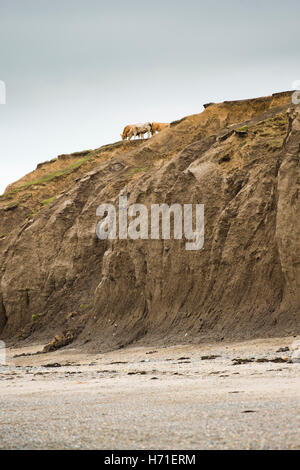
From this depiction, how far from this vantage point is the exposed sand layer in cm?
737

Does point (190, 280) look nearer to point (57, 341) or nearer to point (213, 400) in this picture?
point (57, 341)

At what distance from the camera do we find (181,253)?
28234 mm

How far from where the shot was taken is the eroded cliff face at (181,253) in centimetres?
2358

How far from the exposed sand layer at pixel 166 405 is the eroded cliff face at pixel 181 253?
4.37 meters

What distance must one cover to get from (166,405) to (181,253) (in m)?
18.2

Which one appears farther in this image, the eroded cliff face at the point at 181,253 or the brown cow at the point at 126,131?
the brown cow at the point at 126,131

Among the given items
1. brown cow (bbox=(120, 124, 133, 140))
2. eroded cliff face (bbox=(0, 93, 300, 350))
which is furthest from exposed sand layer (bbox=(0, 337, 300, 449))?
brown cow (bbox=(120, 124, 133, 140))

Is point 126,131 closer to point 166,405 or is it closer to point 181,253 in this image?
point 181,253

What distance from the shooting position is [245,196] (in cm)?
2627

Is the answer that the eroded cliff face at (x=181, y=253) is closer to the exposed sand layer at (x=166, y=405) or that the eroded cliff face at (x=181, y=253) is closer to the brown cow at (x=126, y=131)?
the exposed sand layer at (x=166, y=405)

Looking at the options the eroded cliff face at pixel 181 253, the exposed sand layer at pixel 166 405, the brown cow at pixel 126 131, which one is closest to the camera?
the exposed sand layer at pixel 166 405

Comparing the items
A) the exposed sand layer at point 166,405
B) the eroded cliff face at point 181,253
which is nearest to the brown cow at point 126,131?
the eroded cliff face at point 181,253

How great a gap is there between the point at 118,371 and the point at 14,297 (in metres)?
21.9

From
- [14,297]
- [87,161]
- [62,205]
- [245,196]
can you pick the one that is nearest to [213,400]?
[245,196]
